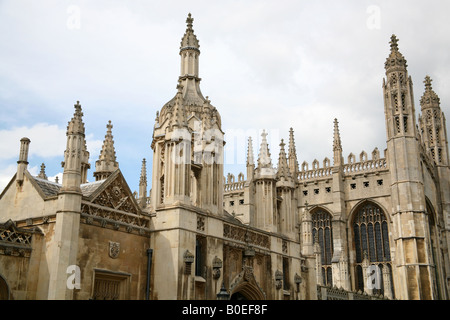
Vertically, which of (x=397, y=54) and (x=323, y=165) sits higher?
(x=397, y=54)

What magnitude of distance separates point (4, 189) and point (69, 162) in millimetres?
3737

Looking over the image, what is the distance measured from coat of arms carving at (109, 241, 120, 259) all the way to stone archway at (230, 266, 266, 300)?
5517 mm

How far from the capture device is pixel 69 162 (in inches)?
642

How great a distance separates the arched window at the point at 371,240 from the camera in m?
52.5

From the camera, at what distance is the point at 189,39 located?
25.0 meters

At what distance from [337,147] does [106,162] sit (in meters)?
37.5

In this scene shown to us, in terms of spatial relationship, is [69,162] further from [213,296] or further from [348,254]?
[348,254]

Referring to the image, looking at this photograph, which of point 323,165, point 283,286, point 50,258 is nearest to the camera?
point 50,258

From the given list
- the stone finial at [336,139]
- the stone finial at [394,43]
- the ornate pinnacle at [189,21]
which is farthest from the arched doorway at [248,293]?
the stone finial at [394,43]

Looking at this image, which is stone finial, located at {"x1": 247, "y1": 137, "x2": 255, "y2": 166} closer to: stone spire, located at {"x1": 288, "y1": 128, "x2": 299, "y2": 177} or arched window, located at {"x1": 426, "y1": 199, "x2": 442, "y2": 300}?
stone spire, located at {"x1": 288, "y1": 128, "x2": 299, "y2": 177}

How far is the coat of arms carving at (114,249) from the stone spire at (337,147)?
138 ft

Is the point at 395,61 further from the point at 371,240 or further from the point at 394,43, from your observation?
the point at 371,240

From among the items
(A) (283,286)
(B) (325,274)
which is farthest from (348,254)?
(A) (283,286)

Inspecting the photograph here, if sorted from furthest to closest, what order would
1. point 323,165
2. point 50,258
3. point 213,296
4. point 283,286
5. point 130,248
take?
point 323,165
point 283,286
point 213,296
point 130,248
point 50,258
